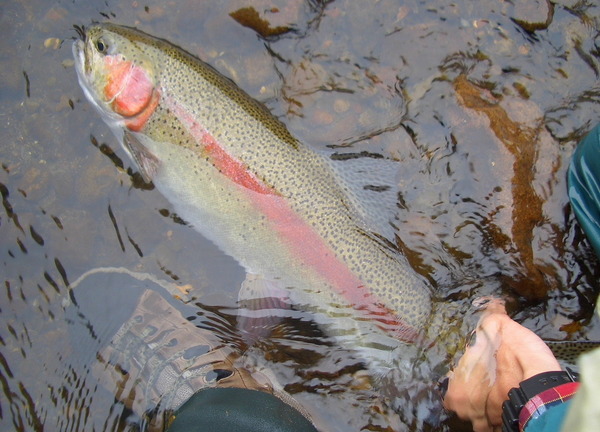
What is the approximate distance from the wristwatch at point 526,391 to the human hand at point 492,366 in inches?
5.6

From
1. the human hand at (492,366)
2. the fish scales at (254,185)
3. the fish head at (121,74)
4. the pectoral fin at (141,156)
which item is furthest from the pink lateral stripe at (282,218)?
the human hand at (492,366)

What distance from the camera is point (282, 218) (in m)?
2.86

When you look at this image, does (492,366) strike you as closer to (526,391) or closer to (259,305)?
(526,391)

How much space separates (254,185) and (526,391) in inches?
66.1

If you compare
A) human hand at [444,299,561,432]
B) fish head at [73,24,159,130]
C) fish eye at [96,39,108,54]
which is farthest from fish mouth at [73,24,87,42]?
human hand at [444,299,561,432]

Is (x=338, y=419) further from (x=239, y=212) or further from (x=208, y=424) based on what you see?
(x=239, y=212)

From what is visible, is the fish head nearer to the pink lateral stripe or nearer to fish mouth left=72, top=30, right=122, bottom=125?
fish mouth left=72, top=30, right=122, bottom=125

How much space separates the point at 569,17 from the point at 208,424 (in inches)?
128

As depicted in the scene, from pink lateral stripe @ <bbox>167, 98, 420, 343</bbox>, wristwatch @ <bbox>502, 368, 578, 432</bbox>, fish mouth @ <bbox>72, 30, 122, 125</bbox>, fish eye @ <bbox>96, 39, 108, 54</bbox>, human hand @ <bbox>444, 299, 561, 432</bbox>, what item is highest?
fish eye @ <bbox>96, 39, 108, 54</bbox>

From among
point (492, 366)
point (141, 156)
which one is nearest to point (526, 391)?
point (492, 366)

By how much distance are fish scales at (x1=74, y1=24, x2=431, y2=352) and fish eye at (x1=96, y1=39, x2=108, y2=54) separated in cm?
2

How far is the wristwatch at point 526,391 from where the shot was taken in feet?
7.41

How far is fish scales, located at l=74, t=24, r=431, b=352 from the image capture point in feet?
9.39

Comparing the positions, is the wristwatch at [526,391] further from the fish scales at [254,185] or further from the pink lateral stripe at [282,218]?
the pink lateral stripe at [282,218]
